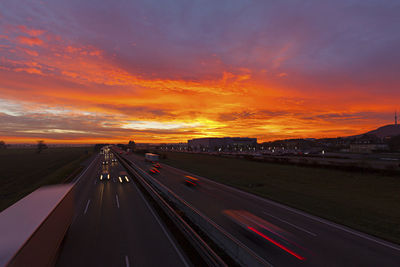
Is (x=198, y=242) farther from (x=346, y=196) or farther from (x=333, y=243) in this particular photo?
(x=346, y=196)

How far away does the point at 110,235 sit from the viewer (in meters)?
15.6

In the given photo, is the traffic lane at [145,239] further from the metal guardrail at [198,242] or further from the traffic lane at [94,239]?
the metal guardrail at [198,242]

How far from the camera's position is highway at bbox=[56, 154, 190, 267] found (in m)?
12.3

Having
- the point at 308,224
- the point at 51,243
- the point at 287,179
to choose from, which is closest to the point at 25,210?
the point at 51,243

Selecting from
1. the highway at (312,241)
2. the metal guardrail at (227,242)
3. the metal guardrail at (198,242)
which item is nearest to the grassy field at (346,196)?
the highway at (312,241)

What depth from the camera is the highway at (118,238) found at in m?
12.3

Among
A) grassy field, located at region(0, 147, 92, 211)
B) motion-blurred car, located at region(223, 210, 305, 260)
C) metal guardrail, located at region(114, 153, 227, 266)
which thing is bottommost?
grassy field, located at region(0, 147, 92, 211)

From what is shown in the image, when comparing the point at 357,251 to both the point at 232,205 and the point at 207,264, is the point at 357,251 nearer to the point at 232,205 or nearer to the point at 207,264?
the point at 207,264

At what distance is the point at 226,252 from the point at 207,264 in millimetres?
1591

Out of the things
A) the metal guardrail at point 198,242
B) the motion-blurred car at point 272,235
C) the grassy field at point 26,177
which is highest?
the motion-blurred car at point 272,235

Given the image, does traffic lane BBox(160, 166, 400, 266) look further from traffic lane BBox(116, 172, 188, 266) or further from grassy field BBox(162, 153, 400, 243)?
traffic lane BBox(116, 172, 188, 266)

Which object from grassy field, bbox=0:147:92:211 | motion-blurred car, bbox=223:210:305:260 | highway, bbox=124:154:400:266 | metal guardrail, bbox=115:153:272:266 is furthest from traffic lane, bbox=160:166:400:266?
grassy field, bbox=0:147:92:211

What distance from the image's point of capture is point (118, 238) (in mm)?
15031

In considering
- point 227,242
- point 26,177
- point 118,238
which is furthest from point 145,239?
point 26,177
